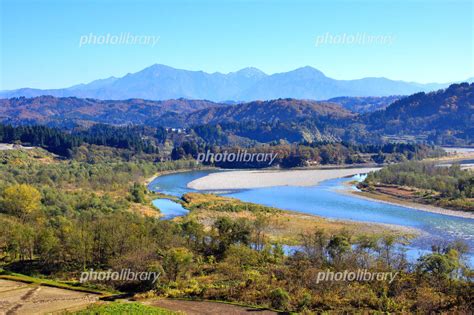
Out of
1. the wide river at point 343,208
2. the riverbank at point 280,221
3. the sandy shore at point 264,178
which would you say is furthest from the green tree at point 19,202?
the sandy shore at point 264,178

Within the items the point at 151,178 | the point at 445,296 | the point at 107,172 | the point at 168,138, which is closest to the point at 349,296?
the point at 445,296

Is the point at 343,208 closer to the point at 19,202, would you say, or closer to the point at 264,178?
the point at 264,178

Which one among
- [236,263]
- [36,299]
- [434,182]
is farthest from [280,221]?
[434,182]

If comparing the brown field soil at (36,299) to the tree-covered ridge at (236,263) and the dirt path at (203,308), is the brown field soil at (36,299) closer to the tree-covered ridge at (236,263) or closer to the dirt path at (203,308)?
the tree-covered ridge at (236,263)

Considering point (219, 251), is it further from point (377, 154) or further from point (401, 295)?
point (377, 154)

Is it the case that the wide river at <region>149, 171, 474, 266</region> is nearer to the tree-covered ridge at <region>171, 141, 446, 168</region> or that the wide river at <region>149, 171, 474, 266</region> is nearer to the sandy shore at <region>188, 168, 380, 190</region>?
the sandy shore at <region>188, 168, 380, 190</region>

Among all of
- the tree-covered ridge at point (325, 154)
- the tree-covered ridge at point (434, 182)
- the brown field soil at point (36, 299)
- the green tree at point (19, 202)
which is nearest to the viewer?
the brown field soil at point (36, 299)
